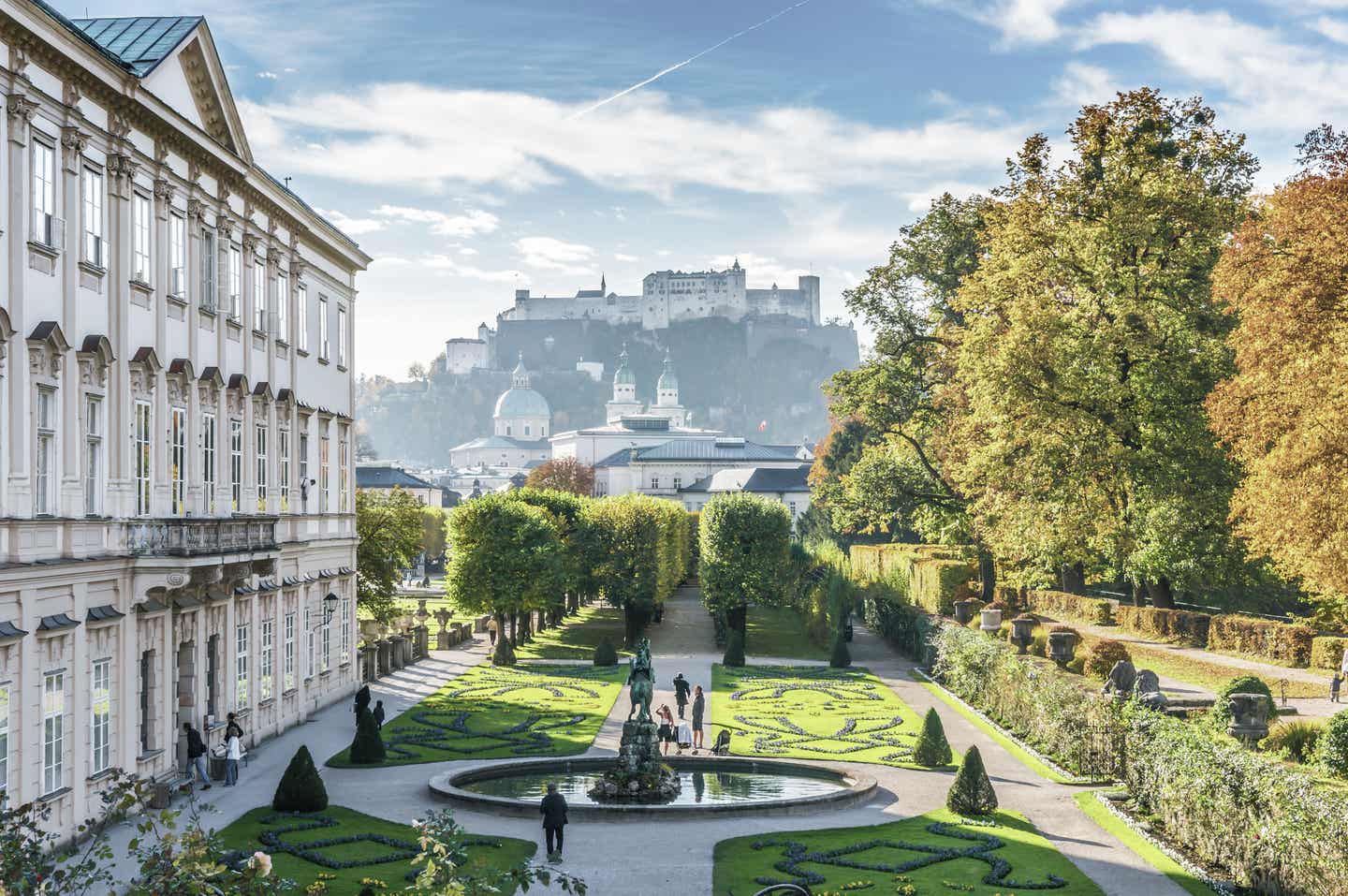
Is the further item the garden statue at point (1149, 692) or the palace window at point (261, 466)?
the palace window at point (261, 466)

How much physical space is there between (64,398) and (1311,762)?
77.2 ft

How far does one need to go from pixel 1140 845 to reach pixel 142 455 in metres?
19.9

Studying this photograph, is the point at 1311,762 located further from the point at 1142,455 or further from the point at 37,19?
the point at 37,19

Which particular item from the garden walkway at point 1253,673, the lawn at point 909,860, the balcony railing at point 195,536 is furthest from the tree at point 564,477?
the lawn at point 909,860

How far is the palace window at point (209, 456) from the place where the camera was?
31.9 m

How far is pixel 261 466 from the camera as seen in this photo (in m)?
36.9

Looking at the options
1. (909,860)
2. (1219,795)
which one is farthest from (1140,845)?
(909,860)

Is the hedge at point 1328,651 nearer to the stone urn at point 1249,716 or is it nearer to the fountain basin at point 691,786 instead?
the stone urn at point 1249,716

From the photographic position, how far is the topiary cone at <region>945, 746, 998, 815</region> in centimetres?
2689

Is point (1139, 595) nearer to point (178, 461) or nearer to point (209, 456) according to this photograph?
point (209, 456)

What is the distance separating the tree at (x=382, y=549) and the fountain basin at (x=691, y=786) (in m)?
19.3

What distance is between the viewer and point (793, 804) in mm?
27359

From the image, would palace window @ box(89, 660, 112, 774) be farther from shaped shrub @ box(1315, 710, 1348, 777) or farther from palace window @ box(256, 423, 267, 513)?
shaped shrub @ box(1315, 710, 1348, 777)

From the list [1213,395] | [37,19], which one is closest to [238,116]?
[37,19]
